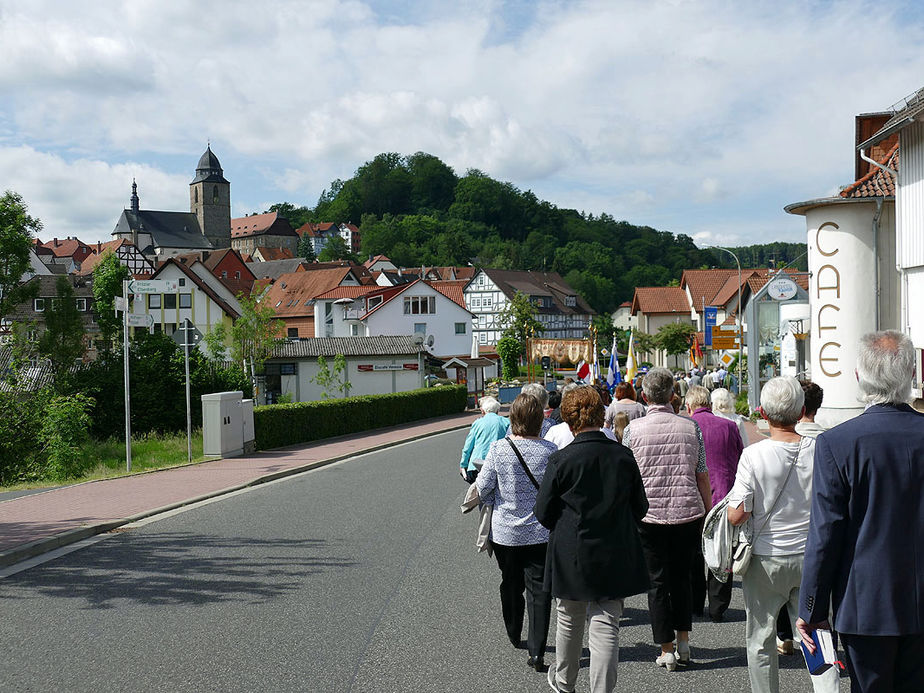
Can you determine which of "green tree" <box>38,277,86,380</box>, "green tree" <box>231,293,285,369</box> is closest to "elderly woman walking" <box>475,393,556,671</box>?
"green tree" <box>38,277,86,380</box>

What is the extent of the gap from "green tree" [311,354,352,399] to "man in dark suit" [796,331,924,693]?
39.3 m

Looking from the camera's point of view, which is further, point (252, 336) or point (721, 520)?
point (252, 336)

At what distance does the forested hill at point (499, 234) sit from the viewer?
5507 inches

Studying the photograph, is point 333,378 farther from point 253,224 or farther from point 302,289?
point 253,224

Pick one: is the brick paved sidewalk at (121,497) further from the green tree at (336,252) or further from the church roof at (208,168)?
the church roof at (208,168)

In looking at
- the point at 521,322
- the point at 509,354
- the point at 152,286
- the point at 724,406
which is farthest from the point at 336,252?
the point at 724,406

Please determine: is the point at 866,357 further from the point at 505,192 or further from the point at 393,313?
the point at 505,192

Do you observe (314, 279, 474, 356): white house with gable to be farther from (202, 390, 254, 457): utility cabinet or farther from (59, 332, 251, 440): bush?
(202, 390, 254, 457): utility cabinet

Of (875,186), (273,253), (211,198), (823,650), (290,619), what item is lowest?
(290,619)

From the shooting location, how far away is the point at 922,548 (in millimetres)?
3334

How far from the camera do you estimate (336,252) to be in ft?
505

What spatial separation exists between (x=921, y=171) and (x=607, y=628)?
16997 mm

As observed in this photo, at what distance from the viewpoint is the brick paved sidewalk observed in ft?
35.3

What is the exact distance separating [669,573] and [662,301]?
313 feet
